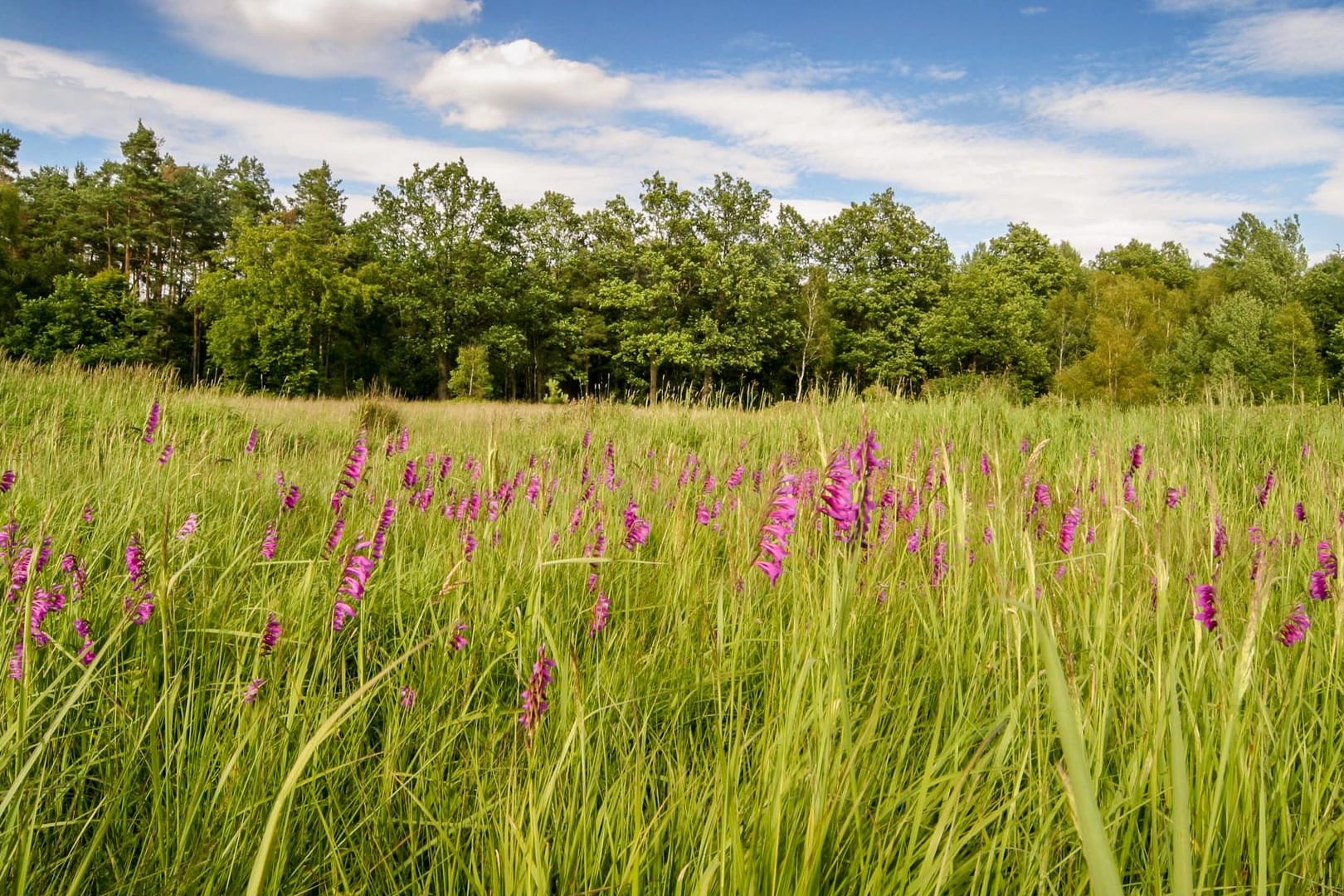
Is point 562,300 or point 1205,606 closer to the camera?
point 1205,606

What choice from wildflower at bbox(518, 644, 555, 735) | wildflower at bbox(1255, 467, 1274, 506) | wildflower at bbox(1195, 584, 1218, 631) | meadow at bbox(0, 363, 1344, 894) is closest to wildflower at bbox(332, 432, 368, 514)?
meadow at bbox(0, 363, 1344, 894)

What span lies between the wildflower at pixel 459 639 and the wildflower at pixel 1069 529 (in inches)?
68.2

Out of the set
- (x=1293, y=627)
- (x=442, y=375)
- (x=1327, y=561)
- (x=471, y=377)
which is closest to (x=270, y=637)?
(x=1293, y=627)

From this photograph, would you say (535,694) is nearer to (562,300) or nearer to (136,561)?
(136,561)

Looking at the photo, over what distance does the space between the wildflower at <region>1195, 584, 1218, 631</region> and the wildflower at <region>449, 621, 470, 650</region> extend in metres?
1.52

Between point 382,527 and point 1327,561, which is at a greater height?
point 1327,561

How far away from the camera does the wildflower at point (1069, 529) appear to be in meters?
2.20

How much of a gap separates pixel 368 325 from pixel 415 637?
1900 inches

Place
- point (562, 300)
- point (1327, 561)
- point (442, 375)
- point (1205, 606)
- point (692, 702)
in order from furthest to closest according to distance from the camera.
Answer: point (562, 300) → point (442, 375) → point (692, 702) → point (1327, 561) → point (1205, 606)

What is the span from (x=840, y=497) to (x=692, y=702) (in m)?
0.86

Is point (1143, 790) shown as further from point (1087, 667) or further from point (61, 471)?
point (61, 471)

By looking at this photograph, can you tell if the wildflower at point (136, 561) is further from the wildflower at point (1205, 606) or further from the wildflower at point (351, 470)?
the wildflower at point (1205, 606)

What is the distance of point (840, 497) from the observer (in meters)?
1.26

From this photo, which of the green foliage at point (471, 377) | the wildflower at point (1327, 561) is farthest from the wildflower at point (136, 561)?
the green foliage at point (471, 377)
